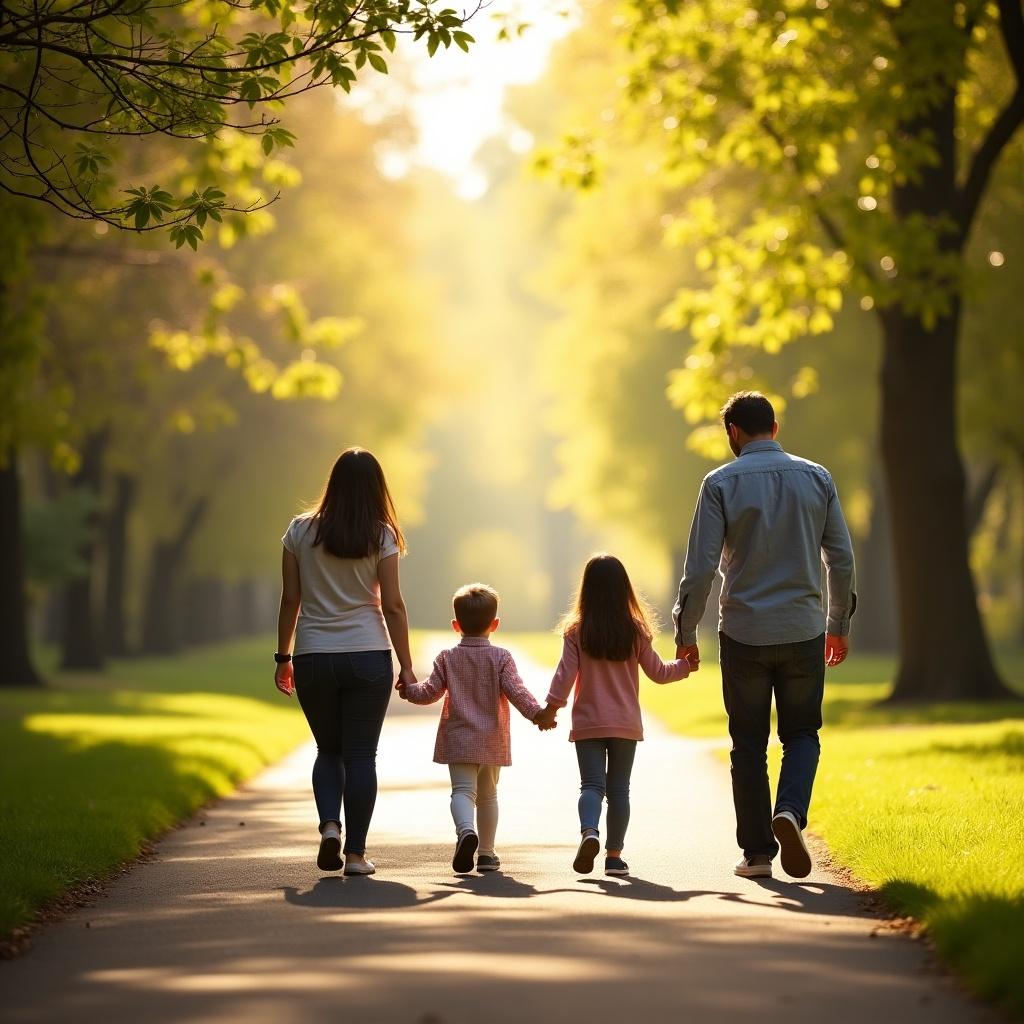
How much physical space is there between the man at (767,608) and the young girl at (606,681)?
1.24 feet

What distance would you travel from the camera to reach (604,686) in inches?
332

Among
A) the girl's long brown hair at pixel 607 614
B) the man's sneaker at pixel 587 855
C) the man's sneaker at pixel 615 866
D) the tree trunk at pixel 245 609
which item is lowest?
the man's sneaker at pixel 615 866

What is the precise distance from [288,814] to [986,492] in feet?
86.8

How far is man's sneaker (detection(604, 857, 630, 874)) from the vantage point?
324 inches

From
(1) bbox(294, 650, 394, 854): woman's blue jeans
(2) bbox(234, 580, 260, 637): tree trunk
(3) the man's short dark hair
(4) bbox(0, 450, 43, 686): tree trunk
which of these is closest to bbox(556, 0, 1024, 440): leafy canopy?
(3) the man's short dark hair

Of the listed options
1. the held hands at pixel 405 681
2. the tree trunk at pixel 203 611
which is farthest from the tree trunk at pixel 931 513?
the tree trunk at pixel 203 611

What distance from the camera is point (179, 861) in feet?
30.2

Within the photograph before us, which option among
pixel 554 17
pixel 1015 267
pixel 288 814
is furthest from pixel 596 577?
pixel 1015 267

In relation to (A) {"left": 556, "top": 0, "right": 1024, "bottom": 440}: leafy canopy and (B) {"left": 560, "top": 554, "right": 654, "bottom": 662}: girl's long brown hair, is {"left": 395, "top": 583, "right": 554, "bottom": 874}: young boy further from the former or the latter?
(A) {"left": 556, "top": 0, "right": 1024, "bottom": 440}: leafy canopy

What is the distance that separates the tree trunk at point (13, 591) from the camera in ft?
84.3

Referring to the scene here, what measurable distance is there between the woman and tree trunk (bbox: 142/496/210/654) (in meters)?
31.6

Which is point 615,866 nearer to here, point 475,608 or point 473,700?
point 473,700

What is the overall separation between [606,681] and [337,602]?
54.3 inches

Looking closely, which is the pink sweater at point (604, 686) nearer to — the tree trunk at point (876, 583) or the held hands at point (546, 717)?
the held hands at point (546, 717)
